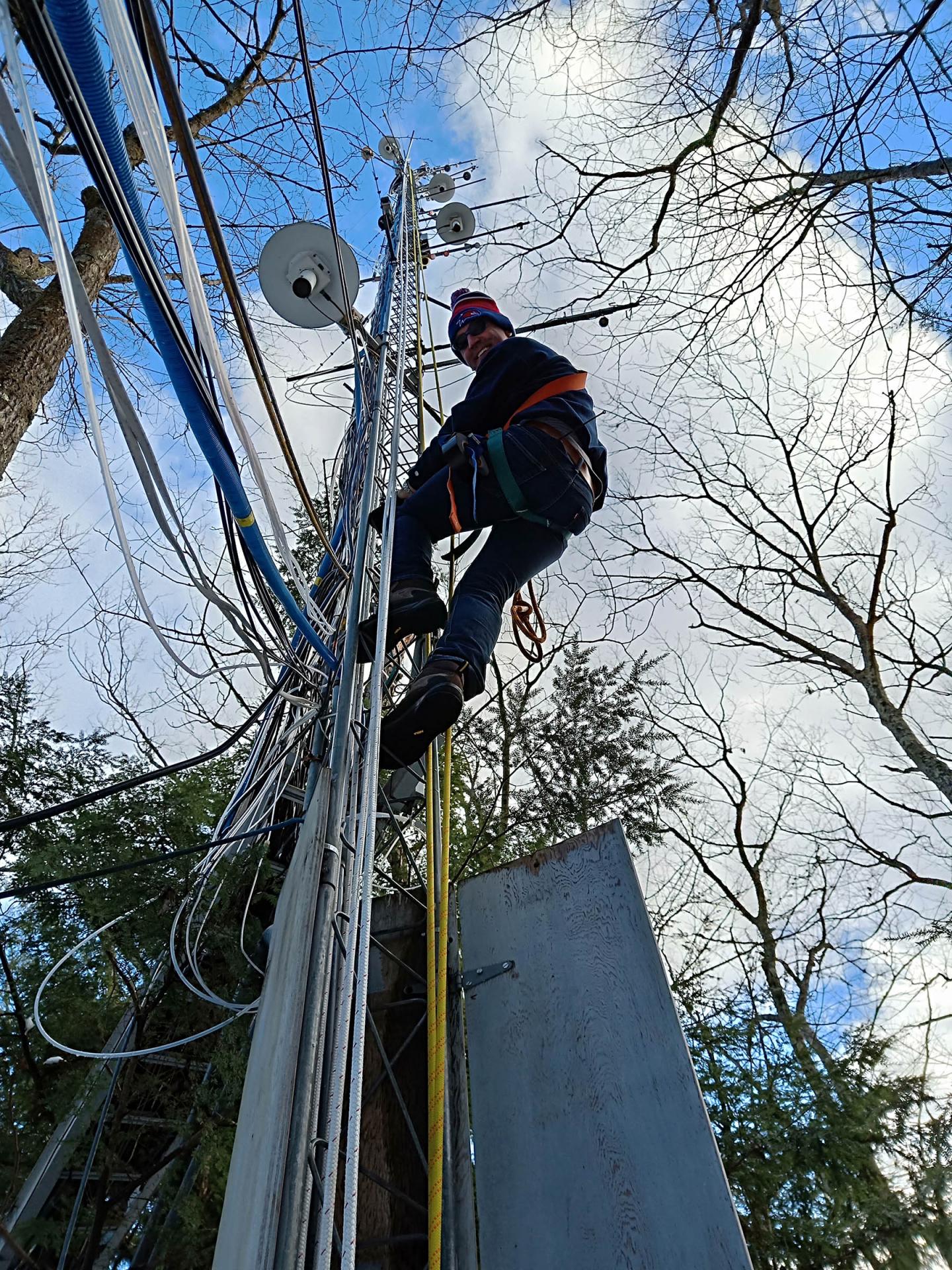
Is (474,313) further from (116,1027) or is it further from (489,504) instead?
(116,1027)

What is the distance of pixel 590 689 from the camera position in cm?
783

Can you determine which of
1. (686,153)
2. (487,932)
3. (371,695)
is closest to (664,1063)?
(487,932)

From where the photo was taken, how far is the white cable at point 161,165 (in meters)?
1.08

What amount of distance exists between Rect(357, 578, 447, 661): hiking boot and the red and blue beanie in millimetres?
1627

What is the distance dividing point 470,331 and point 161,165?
2677 millimetres

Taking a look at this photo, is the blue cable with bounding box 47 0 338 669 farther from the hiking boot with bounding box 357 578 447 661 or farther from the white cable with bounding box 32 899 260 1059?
the white cable with bounding box 32 899 260 1059

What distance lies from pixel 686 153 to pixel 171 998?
167 inches

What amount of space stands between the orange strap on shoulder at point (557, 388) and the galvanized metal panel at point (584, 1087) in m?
1.69

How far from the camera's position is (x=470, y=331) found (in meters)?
3.78

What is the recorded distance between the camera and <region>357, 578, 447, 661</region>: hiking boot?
266 cm

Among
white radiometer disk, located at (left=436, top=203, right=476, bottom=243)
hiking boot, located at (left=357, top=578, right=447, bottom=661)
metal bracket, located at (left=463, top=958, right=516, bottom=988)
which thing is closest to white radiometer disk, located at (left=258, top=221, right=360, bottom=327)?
hiking boot, located at (left=357, top=578, right=447, bottom=661)

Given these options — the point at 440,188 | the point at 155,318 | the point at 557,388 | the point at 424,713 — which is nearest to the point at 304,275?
the point at 557,388

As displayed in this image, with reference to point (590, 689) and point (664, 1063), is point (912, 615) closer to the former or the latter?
point (590, 689)

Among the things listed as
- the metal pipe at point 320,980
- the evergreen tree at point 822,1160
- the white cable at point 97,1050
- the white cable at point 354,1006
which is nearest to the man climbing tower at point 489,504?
the metal pipe at point 320,980
